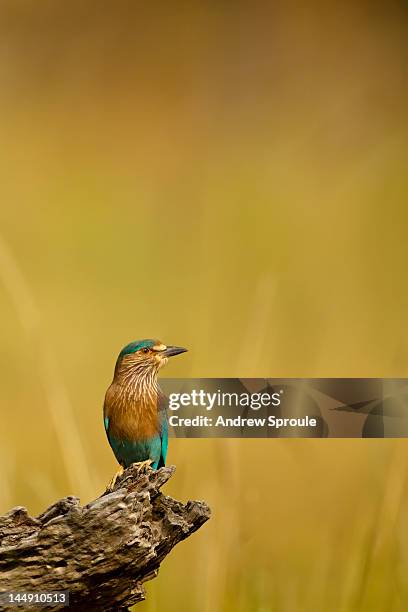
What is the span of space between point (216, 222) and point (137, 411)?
0.80 m

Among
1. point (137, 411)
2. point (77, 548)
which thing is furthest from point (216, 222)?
point (77, 548)

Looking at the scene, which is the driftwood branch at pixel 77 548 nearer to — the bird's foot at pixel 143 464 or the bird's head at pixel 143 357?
the bird's foot at pixel 143 464

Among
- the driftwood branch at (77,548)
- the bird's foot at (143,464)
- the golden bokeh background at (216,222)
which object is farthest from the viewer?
the golden bokeh background at (216,222)

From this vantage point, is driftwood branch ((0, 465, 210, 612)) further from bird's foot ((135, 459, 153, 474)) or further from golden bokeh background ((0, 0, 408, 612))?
golden bokeh background ((0, 0, 408, 612))

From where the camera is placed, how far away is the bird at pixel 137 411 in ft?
7.12

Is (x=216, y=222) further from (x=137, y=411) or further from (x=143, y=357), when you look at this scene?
(x=137, y=411)

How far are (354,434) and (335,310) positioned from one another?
376 mm

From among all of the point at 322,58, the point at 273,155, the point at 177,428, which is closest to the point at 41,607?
the point at 177,428

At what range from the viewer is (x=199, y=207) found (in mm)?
2766

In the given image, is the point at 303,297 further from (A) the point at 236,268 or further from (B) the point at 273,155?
(B) the point at 273,155

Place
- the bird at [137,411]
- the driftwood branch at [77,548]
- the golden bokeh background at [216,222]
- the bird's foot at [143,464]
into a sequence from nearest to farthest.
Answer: the driftwood branch at [77,548] < the bird's foot at [143,464] < the bird at [137,411] < the golden bokeh background at [216,222]

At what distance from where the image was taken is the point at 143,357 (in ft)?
7.35

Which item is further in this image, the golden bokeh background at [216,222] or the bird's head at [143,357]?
the golden bokeh background at [216,222]

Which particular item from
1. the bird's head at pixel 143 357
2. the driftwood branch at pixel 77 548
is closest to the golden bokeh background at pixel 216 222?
the bird's head at pixel 143 357
